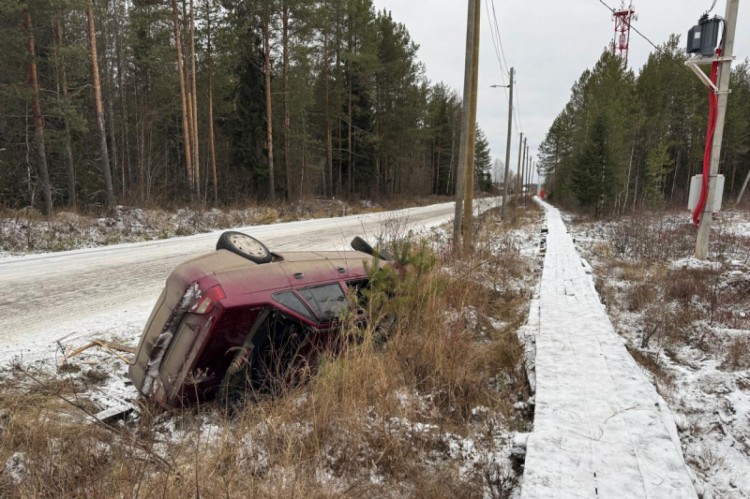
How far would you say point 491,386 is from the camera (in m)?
3.44

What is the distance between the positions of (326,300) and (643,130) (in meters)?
40.1

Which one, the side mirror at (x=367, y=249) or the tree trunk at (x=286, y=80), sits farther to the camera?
the tree trunk at (x=286, y=80)

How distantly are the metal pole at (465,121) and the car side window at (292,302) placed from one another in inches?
240

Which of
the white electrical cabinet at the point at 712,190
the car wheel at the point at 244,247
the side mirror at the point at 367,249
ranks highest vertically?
the white electrical cabinet at the point at 712,190

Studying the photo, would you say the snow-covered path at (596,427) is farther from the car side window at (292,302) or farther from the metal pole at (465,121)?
the metal pole at (465,121)

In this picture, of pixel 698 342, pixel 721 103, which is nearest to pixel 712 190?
pixel 721 103

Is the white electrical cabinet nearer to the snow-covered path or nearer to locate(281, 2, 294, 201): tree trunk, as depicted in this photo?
the snow-covered path

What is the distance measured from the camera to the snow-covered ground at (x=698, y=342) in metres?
2.65

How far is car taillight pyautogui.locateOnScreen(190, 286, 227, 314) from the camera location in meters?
2.56

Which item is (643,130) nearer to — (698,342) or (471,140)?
(471,140)

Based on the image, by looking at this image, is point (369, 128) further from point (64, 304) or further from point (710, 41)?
point (64, 304)

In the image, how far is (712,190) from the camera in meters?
8.41

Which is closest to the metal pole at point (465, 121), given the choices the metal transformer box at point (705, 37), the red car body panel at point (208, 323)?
the metal transformer box at point (705, 37)

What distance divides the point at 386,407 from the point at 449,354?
951 mm
